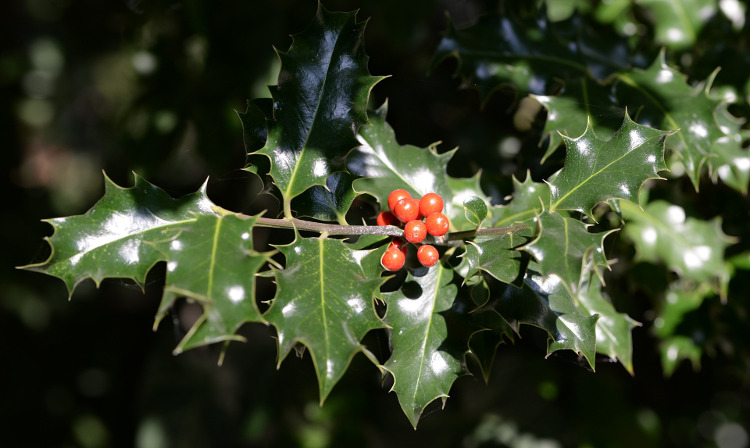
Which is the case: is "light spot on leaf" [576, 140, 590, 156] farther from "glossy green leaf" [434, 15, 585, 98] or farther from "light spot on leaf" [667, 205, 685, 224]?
"light spot on leaf" [667, 205, 685, 224]

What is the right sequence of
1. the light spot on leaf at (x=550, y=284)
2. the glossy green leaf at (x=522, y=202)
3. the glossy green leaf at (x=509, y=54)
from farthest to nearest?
1. the glossy green leaf at (x=509, y=54)
2. the glossy green leaf at (x=522, y=202)
3. the light spot on leaf at (x=550, y=284)

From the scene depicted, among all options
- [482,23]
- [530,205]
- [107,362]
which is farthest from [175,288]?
[107,362]

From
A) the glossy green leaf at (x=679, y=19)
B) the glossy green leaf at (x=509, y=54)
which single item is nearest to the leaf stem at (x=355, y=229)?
the glossy green leaf at (x=509, y=54)

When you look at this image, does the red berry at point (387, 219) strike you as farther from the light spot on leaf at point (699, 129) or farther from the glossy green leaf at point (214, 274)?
the light spot on leaf at point (699, 129)

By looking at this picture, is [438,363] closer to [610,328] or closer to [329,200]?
[329,200]

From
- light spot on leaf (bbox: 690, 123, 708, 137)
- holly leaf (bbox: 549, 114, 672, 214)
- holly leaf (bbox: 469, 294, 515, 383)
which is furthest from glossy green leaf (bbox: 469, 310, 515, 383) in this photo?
light spot on leaf (bbox: 690, 123, 708, 137)

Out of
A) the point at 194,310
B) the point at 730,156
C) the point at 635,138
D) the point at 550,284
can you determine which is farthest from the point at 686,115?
the point at 194,310
